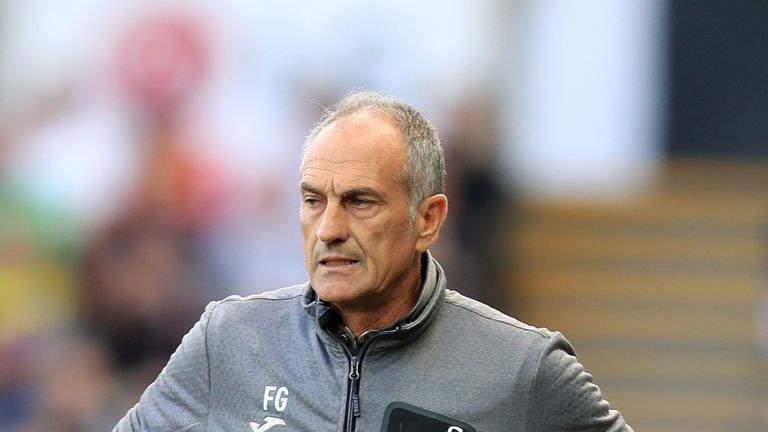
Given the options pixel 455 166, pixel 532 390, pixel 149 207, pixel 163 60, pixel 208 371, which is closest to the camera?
pixel 532 390

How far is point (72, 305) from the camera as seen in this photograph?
25.4 feet

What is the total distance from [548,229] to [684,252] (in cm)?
77

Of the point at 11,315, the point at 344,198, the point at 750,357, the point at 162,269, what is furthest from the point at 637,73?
the point at 344,198

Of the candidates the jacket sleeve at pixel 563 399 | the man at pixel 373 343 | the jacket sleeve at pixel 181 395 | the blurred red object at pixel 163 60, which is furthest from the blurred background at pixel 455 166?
the jacket sleeve at pixel 563 399

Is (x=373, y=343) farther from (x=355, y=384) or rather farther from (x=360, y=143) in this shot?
(x=360, y=143)

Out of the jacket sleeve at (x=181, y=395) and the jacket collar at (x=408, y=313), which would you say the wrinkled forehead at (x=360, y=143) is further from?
the jacket sleeve at (x=181, y=395)

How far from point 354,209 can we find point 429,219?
0.83 ft

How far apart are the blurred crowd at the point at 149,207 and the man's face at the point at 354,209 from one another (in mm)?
3583

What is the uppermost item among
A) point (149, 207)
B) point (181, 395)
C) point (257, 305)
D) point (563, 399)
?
point (257, 305)

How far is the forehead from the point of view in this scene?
3721 millimetres

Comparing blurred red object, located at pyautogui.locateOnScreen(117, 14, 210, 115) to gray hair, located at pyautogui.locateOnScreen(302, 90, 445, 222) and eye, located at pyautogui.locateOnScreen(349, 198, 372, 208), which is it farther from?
eye, located at pyautogui.locateOnScreen(349, 198, 372, 208)

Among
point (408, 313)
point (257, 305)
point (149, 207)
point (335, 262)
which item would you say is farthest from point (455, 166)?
point (335, 262)

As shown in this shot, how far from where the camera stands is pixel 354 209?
3734 mm

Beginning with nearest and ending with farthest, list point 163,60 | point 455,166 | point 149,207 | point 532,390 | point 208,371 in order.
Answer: point 532,390, point 208,371, point 149,207, point 455,166, point 163,60
